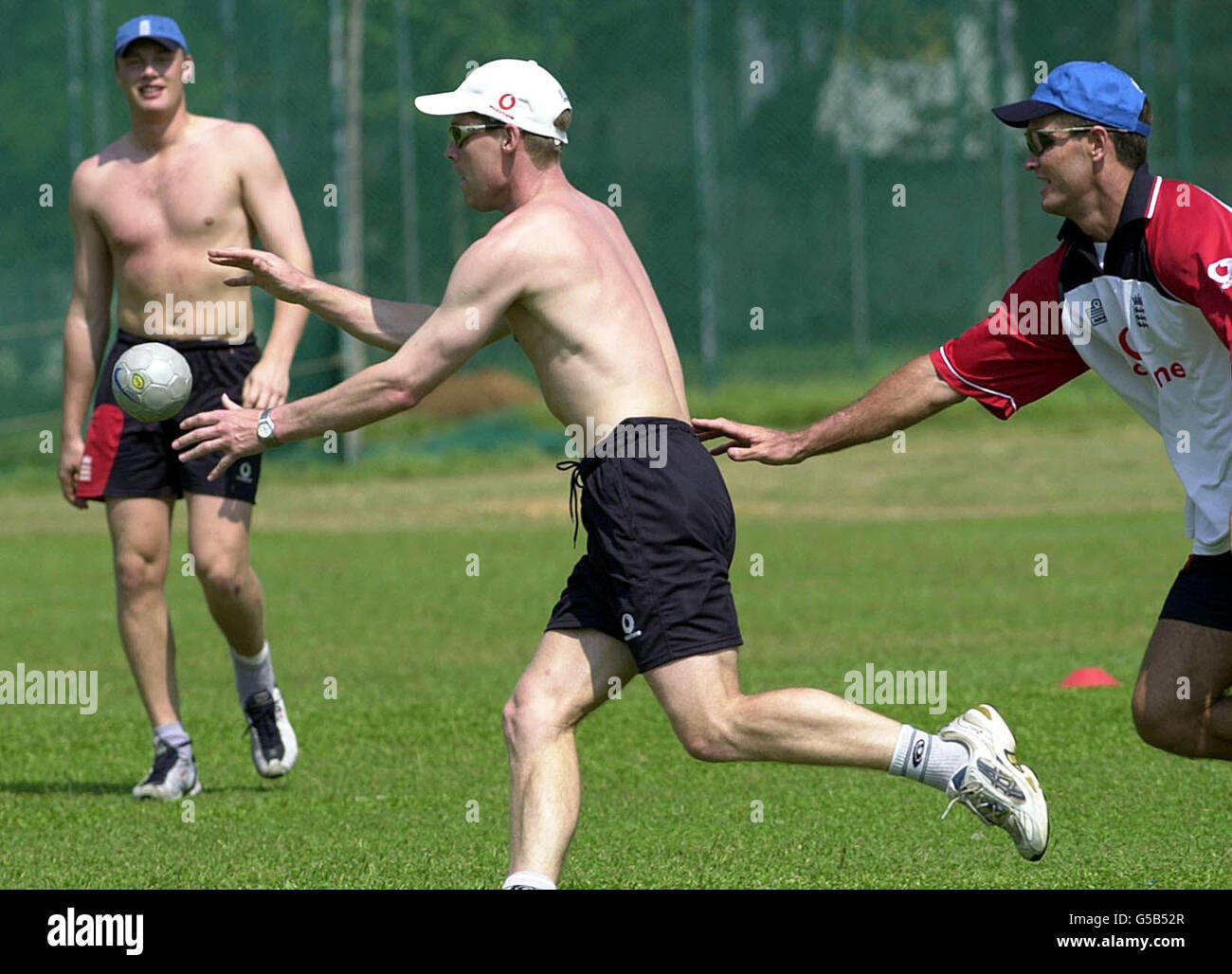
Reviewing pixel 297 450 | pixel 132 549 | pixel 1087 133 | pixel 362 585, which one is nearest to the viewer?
pixel 1087 133

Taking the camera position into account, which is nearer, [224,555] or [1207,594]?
[1207,594]

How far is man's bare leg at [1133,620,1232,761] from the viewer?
6176 millimetres

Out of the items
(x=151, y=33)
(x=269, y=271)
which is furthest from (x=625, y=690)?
(x=269, y=271)

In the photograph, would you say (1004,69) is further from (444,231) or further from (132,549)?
(132,549)

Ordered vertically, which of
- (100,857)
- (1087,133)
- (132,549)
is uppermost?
(1087,133)

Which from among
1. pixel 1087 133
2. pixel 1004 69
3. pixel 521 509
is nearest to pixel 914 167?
pixel 1004 69

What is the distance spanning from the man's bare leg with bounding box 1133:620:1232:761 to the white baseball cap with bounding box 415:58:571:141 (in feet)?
8.15

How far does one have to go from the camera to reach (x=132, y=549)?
8172mm

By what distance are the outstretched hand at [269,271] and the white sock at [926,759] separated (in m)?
2.31

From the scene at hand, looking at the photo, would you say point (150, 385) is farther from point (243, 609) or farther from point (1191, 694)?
point (1191, 694)

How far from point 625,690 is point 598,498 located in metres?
4.95

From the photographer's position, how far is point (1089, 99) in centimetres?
596
